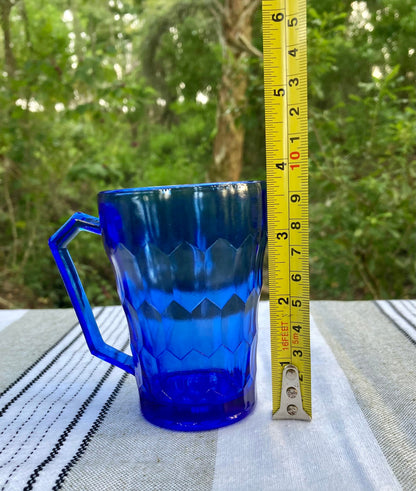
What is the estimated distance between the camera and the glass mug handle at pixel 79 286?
0.49 m

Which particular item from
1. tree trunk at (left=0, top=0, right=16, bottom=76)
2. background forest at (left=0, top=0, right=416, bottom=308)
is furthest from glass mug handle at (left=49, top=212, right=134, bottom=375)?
tree trunk at (left=0, top=0, right=16, bottom=76)

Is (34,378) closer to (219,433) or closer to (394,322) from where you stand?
(219,433)

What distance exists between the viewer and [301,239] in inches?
17.3

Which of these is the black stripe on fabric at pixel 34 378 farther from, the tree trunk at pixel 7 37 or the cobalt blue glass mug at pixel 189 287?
the tree trunk at pixel 7 37

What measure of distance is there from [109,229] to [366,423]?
30 centimetres

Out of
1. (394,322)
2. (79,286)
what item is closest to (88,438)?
(79,286)

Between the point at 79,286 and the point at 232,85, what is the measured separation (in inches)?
63.3

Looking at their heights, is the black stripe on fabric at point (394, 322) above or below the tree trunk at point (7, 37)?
below

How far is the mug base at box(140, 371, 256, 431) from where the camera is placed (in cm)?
45

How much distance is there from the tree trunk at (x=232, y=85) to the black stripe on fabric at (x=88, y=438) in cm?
135

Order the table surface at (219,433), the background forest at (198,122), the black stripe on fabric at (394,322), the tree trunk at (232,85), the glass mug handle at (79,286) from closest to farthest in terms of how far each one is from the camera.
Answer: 1. the table surface at (219,433)
2. the glass mug handle at (79,286)
3. the black stripe on fabric at (394,322)
4. the background forest at (198,122)
5. the tree trunk at (232,85)

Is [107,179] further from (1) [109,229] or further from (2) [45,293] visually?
(1) [109,229]

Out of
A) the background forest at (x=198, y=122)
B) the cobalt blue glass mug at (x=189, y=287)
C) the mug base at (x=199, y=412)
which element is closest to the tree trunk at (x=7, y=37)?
the background forest at (x=198, y=122)

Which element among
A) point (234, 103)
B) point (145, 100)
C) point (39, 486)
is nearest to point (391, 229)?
point (234, 103)
